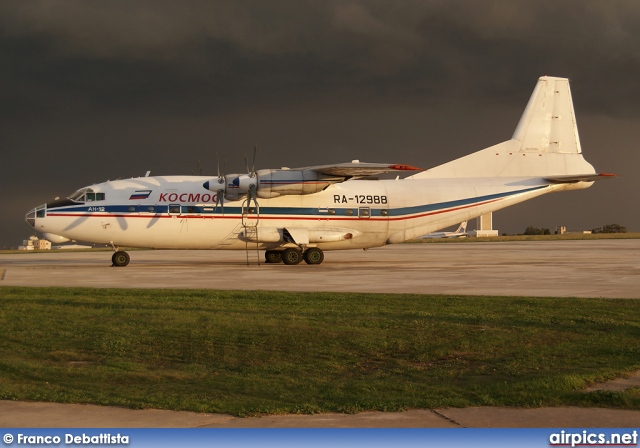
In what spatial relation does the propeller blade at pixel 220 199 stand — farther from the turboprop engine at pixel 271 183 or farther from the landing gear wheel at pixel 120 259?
the landing gear wheel at pixel 120 259

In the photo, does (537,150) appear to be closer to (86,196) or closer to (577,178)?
(577,178)

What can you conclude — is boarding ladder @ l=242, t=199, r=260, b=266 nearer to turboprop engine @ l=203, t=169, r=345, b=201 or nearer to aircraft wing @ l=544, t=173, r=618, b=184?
turboprop engine @ l=203, t=169, r=345, b=201

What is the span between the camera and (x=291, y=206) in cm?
3397

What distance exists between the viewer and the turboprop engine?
32.8 metres

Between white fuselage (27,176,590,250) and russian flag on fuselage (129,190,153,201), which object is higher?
russian flag on fuselage (129,190,153,201)

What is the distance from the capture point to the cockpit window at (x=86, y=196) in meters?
32.8

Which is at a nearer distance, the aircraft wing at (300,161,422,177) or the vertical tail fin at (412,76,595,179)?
the aircraft wing at (300,161,422,177)

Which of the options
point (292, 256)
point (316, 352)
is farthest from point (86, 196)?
point (316, 352)

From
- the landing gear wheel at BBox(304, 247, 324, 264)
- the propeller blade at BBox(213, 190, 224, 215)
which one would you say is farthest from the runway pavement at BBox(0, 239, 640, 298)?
the propeller blade at BBox(213, 190, 224, 215)

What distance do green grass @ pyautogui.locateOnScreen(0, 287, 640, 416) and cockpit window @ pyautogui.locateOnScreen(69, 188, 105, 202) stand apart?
15329mm

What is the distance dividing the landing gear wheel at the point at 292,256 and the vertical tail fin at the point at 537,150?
771cm

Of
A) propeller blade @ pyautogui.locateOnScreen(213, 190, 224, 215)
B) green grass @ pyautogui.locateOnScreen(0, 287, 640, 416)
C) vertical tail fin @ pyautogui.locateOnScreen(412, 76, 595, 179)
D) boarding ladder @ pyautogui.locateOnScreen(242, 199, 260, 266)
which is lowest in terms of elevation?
green grass @ pyautogui.locateOnScreen(0, 287, 640, 416)

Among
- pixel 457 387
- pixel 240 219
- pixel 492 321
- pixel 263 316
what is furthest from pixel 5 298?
pixel 240 219

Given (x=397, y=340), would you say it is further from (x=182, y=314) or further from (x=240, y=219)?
(x=240, y=219)
